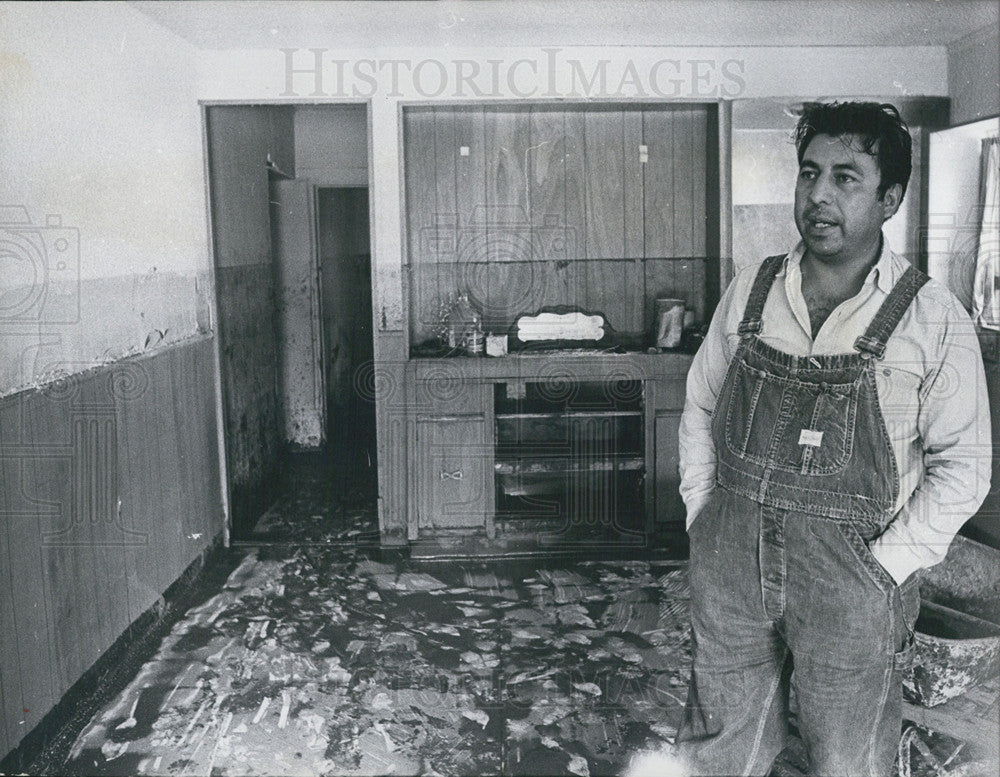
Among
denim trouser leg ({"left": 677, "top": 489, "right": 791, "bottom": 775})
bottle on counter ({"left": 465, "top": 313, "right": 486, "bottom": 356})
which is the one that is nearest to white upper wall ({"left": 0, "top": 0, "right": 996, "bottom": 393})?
bottle on counter ({"left": 465, "top": 313, "right": 486, "bottom": 356})

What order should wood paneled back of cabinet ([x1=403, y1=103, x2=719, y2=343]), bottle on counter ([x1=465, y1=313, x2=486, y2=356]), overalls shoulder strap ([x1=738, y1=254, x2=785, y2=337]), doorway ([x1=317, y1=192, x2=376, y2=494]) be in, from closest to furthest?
overalls shoulder strap ([x1=738, y1=254, x2=785, y2=337]) < bottle on counter ([x1=465, y1=313, x2=486, y2=356]) < wood paneled back of cabinet ([x1=403, y1=103, x2=719, y2=343]) < doorway ([x1=317, y1=192, x2=376, y2=494])

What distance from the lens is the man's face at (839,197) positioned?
2209 millimetres

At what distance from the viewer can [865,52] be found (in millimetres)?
5457

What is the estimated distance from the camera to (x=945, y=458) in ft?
7.00

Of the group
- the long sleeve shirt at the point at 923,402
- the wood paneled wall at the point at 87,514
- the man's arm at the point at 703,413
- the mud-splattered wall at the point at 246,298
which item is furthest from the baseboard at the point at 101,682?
the long sleeve shirt at the point at 923,402

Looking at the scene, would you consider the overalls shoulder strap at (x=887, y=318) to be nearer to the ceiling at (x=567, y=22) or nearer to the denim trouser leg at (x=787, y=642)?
the denim trouser leg at (x=787, y=642)

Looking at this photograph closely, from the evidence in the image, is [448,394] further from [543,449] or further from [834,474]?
[834,474]

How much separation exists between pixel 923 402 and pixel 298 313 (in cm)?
622

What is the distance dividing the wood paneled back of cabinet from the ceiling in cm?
62

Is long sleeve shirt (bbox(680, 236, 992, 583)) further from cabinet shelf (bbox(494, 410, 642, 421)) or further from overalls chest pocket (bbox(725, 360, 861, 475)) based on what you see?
cabinet shelf (bbox(494, 410, 642, 421))

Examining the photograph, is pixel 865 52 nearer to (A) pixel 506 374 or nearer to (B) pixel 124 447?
(A) pixel 506 374

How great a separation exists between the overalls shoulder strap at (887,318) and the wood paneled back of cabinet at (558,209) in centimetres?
365

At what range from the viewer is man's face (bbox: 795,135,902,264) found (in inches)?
87.0

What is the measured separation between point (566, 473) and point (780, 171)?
212 cm
